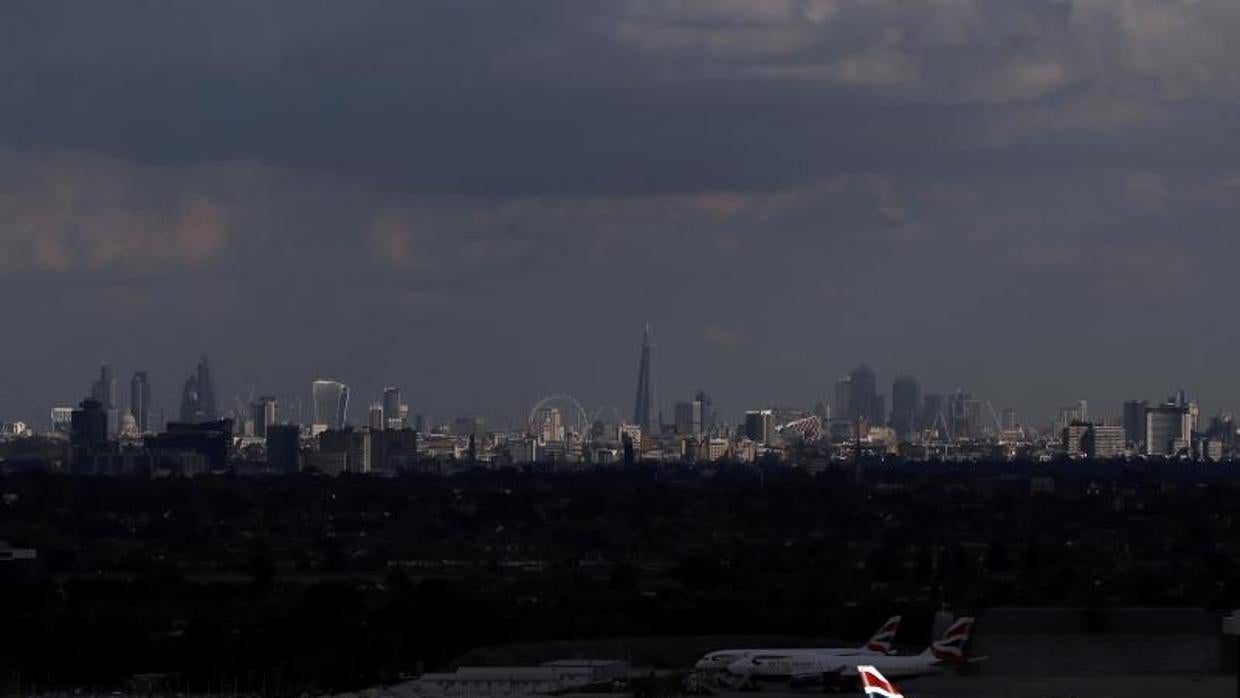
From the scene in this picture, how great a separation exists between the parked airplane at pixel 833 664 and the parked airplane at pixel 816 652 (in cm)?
44

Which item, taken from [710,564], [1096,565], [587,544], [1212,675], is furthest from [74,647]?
[587,544]

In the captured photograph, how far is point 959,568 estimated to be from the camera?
167m

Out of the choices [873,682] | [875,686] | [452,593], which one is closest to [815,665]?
[452,593]

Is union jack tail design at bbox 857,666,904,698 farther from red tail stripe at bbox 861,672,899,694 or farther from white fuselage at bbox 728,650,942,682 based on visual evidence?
white fuselage at bbox 728,650,942,682

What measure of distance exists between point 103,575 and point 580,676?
251 feet

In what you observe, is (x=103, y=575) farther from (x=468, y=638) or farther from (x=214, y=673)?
(x=214, y=673)

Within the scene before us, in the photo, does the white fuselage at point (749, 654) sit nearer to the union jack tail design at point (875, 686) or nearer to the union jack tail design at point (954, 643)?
the union jack tail design at point (954, 643)

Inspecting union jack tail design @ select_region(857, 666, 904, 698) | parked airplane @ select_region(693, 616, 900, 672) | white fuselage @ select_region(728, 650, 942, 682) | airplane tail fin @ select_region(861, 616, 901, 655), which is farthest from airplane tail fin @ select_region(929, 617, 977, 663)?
union jack tail design @ select_region(857, 666, 904, 698)

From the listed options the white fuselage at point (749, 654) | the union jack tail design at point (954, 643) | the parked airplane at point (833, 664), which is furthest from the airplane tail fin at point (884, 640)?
the union jack tail design at point (954, 643)

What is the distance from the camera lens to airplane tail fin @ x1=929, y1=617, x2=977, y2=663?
93.8 m

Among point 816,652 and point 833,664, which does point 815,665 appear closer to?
point 833,664

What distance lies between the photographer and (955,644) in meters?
94.3

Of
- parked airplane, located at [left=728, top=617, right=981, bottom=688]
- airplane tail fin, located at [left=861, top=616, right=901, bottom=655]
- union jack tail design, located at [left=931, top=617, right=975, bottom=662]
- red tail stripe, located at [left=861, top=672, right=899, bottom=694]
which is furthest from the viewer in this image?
airplane tail fin, located at [left=861, top=616, right=901, bottom=655]

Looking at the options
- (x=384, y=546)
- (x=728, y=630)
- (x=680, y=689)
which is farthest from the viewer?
(x=384, y=546)
